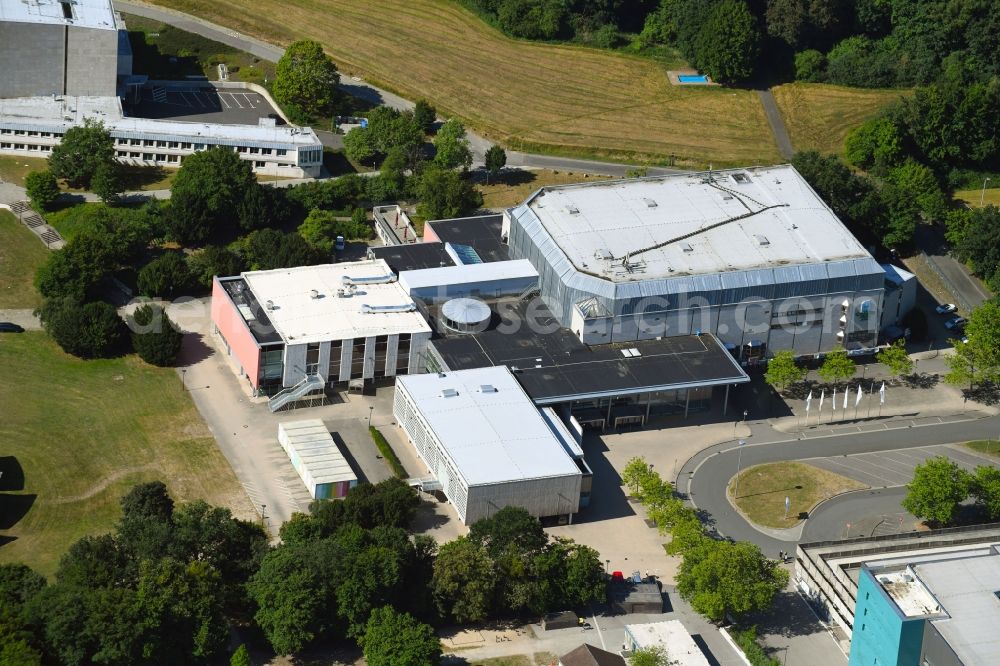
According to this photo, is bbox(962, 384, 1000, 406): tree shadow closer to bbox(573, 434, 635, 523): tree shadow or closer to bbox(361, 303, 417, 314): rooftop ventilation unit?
bbox(573, 434, 635, 523): tree shadow

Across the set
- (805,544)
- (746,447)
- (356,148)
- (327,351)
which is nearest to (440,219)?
(356,148)

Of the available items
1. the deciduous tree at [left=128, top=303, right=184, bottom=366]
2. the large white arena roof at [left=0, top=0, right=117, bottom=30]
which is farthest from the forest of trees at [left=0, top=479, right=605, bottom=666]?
the large white arena roof at [left=0, top=0, right=117, bottom=30]

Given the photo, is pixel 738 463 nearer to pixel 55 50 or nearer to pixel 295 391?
pixel 295 391

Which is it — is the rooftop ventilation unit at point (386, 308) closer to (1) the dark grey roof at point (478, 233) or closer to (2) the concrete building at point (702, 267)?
(1) the dark grey roof at point (478, 233)

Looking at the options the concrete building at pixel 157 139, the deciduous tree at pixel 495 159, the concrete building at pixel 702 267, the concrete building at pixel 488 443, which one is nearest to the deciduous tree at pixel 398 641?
the concrete building at pixel 488 443

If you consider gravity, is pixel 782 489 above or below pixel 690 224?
below

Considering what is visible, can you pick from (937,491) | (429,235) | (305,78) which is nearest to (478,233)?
(429,235)
